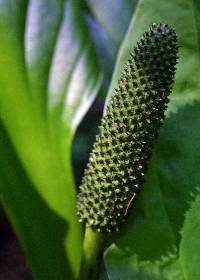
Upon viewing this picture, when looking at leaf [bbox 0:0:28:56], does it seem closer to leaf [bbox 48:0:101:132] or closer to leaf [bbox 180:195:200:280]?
leaf [bbox 48:0:101:132]

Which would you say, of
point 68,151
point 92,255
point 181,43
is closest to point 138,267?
point 92,255

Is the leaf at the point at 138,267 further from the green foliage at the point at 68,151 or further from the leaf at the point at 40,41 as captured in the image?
the leaf at the point at 40,41

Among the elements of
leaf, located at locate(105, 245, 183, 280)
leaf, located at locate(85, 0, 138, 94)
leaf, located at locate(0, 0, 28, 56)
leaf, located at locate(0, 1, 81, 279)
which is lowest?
leaf, located at locate(105, 245, 183, 280)

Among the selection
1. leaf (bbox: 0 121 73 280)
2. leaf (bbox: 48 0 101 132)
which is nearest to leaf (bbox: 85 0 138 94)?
leaf (bbox: 48 0 101 132)

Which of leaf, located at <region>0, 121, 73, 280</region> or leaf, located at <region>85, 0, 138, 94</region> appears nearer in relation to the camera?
leaf, located at <region>0, 121, 73, 280</region>

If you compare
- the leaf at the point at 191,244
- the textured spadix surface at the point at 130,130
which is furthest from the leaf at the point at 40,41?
the leaf at the point at 191,244

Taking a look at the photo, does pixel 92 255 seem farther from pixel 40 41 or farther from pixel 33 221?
pixel 40 41
